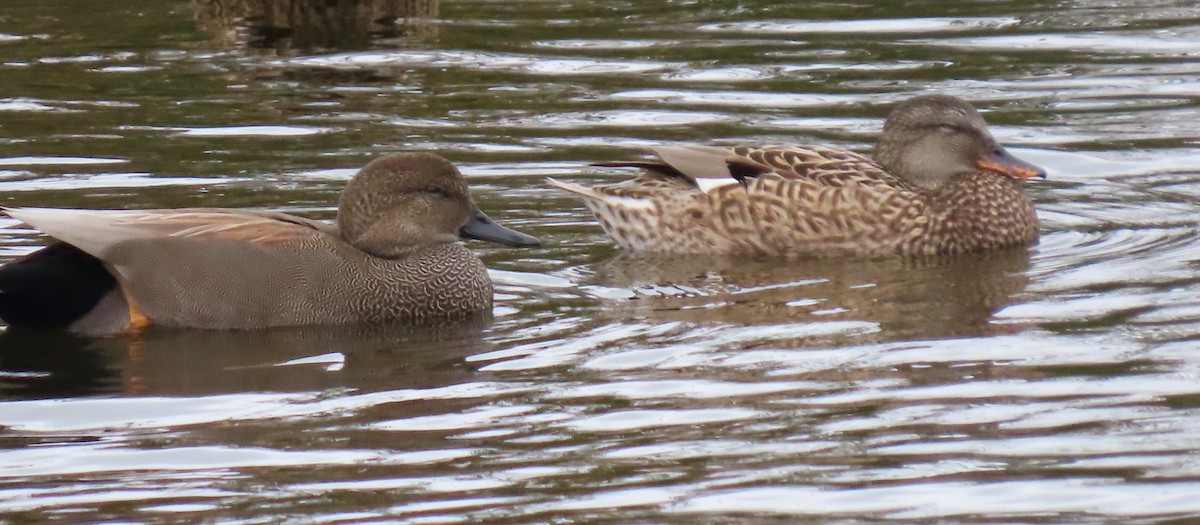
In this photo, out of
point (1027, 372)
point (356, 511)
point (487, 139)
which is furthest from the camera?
point (487, 139)

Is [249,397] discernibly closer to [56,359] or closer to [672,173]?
[56,359]

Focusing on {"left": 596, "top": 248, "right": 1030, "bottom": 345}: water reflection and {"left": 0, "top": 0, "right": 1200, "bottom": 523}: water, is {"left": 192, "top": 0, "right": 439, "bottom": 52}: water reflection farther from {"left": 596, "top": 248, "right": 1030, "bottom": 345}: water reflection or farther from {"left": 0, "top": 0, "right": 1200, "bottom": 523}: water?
{"left": 596, "top": 248, "right": 1030, "bottom": 345}: water reflection

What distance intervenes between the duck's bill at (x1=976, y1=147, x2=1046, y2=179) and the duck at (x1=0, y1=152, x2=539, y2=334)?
2.44m

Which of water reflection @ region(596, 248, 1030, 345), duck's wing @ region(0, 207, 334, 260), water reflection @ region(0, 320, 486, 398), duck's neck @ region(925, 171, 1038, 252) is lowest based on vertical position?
water reflection @ region(0, 320, 486, 398)

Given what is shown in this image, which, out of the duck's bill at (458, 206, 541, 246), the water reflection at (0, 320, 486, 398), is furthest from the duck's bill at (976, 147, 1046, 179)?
the water reflection at (0, 320, 486, 398)

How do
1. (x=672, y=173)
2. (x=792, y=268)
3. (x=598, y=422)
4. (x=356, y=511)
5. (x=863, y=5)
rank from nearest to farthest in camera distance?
(x=356, y=511) → (x=598, y=422) → (x=792, y=268) → (x=672, y=173) → (x=863, y=5)

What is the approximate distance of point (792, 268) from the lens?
30.5ft

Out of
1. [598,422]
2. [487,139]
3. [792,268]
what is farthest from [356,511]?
[487,139]

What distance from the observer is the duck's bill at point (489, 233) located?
854 centimetres

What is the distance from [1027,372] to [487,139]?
508 cm

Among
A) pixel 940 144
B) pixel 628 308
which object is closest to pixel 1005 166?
pixel 940 144

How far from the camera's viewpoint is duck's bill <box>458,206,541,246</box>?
336 inches

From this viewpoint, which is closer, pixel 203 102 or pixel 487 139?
pixel 487 139

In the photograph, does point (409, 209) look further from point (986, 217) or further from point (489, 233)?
point (986, 217)
